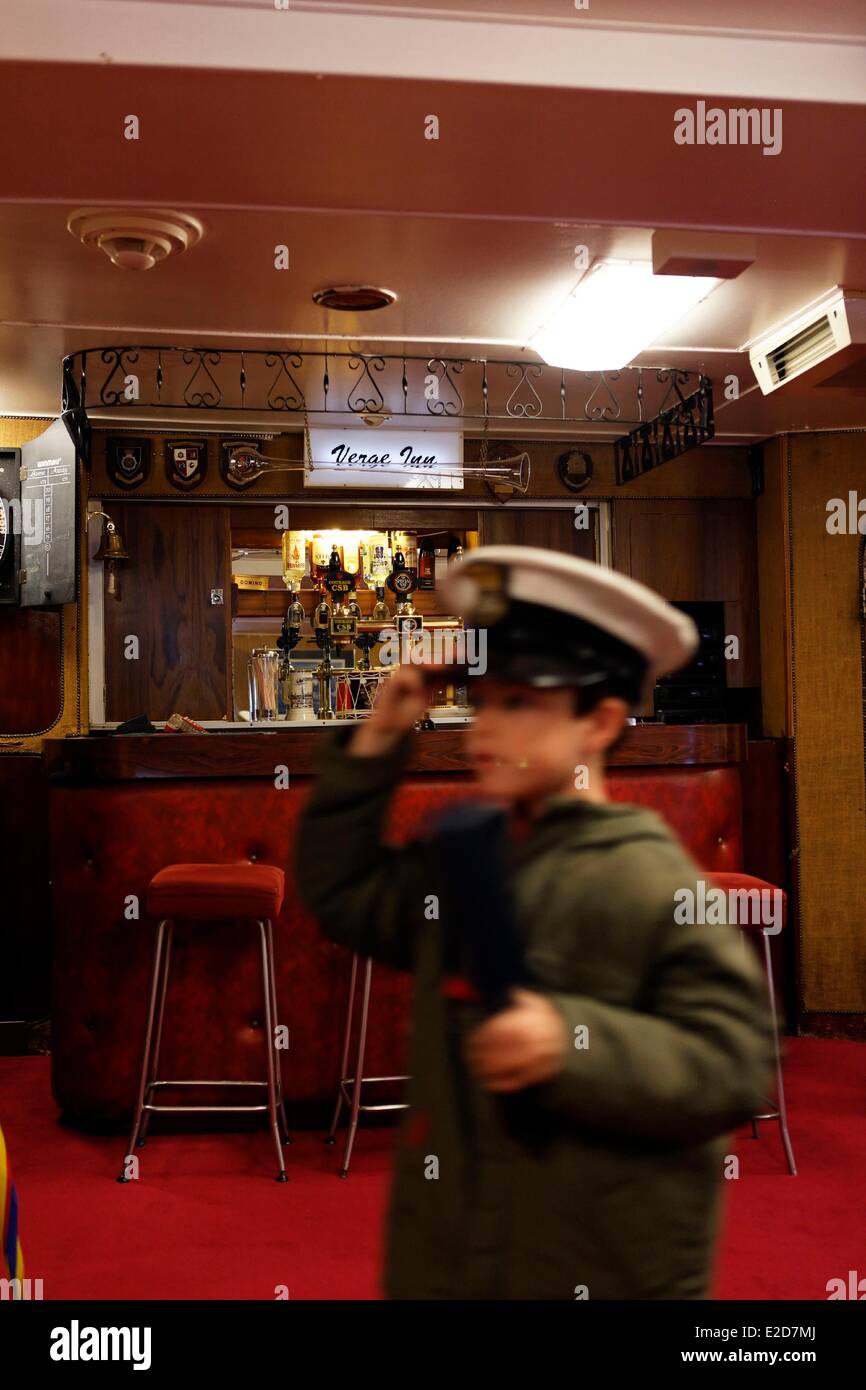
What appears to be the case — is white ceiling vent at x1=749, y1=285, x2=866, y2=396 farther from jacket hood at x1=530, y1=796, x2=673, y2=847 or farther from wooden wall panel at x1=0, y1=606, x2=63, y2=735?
jacket hood at x1=530, y1=796, x2=673, y2=847

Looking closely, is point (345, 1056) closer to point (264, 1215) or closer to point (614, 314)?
point (264, 1215)

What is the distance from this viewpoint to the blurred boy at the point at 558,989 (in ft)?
2.70

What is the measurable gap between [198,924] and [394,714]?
3.16m

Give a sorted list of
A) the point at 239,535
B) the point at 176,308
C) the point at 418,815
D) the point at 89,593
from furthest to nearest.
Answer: the point at 239,535 → the point at 89,593 → the point at 176,308 → the point at 418,815

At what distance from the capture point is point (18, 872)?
5.42 m

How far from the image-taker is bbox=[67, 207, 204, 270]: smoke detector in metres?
3.41

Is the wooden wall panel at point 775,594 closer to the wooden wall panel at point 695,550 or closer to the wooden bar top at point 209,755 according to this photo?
the wooden wall panel at point 695,550

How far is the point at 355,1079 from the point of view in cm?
377

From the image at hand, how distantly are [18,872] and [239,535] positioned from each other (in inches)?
103

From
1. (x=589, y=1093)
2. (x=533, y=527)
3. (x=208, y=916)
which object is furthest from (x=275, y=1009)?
→ (x=533, y=527)

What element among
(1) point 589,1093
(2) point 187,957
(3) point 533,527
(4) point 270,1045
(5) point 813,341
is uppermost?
(5) point 813,341

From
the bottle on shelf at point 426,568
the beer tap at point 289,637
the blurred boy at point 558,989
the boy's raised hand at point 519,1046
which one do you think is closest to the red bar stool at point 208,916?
the beer tap at point 289,637
